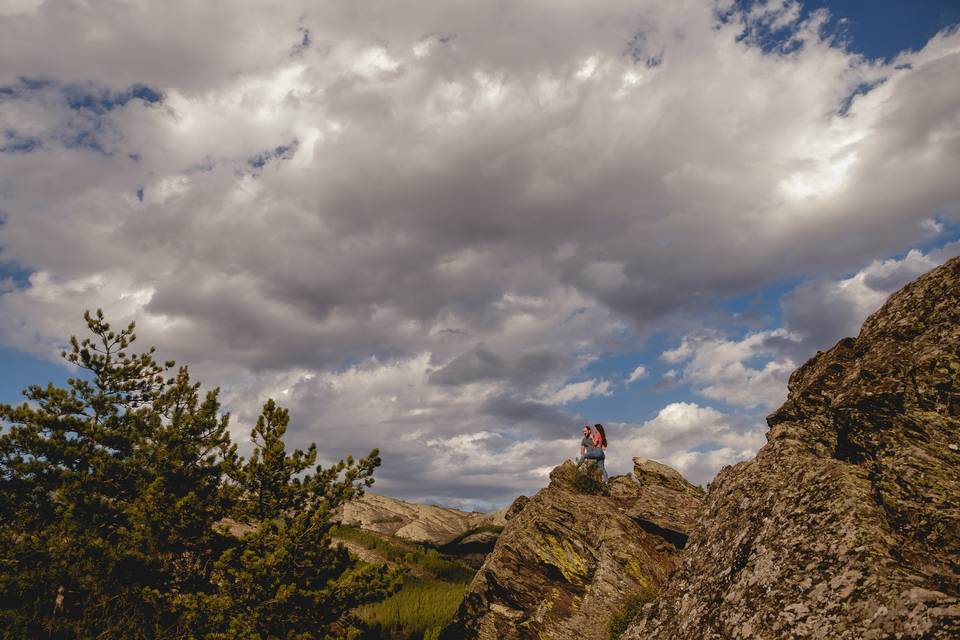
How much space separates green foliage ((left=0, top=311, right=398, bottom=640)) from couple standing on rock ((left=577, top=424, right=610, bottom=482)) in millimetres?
14216

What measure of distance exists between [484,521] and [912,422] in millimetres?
A: 48042

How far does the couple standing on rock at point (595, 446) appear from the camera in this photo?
25.7 meters

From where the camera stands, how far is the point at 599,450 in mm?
25734

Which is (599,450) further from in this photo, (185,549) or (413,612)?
(185,549)

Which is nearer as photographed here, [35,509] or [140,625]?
[140,625]

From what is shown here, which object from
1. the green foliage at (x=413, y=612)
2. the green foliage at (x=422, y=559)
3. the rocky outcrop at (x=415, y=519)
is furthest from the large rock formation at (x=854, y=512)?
the rocky outcrop at (x=415, y=519)

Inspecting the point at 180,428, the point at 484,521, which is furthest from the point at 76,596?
the point at 484,521

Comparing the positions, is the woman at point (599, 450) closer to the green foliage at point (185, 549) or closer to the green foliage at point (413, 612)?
the green foliage at point (413, 612)

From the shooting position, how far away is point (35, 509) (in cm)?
2100

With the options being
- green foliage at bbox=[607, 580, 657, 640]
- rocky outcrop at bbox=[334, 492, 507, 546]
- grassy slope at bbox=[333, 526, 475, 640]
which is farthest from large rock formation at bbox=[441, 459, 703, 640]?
rocky outcrop at bbox=[334, 492, 507, 546]

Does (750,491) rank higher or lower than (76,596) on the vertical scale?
higher

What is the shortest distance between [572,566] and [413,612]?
943 centimetres

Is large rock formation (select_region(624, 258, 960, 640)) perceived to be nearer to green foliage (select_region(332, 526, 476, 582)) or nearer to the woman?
the woman

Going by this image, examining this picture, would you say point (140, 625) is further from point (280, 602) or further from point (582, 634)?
point (582, 634)
